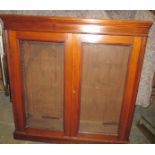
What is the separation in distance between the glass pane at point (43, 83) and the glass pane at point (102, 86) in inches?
8.2

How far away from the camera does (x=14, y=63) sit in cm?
160

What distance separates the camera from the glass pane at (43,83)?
1.58 meters

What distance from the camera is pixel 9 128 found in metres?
2.22

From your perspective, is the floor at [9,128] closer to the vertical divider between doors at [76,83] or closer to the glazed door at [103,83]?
the glazed door at [103,83]

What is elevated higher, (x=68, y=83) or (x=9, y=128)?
(x=68, y=83)

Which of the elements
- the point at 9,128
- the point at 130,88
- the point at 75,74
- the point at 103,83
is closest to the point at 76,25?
the point at 75,74

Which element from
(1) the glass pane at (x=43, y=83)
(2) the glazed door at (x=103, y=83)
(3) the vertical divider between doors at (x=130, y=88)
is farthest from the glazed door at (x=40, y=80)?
(3) the vertical divider between doors at (x=130, y=88)

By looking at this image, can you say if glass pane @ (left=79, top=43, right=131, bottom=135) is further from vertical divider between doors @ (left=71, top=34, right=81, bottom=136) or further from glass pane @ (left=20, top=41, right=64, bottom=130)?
glass pane @ (left=20, top=41, right=64, bottom=130)

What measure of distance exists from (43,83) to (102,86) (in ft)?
1.69

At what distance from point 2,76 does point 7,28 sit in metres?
1.52

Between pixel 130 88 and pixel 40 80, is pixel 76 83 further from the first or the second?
pixel 130 88

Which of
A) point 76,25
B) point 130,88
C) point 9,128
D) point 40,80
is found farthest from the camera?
point 9,128

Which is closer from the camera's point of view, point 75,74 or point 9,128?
point 75,74
